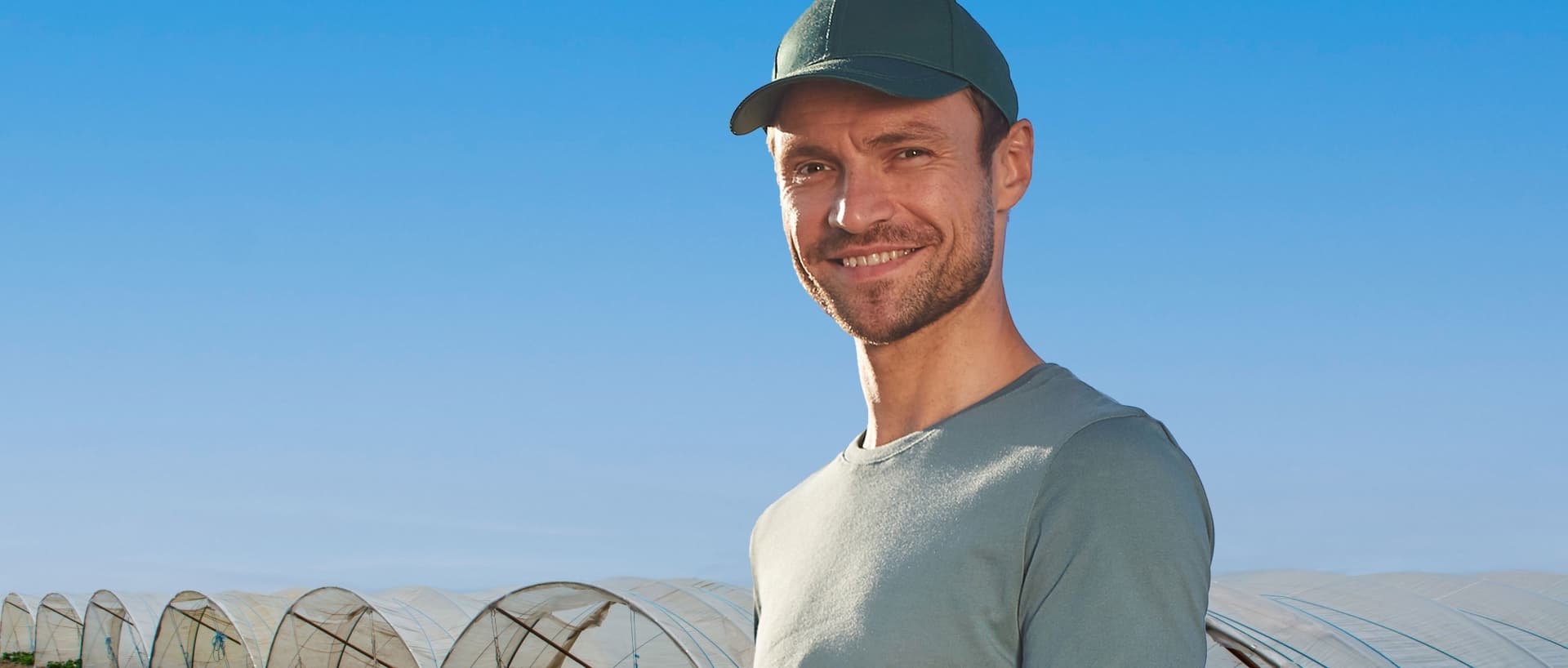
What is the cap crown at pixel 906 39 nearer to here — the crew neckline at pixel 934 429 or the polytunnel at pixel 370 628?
the crew neckline at pixel 934 429

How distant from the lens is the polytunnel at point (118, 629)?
2456 centimetres

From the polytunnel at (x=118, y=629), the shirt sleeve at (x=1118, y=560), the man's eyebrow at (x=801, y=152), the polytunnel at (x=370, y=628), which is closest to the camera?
the shirt sleeve at (x=1118, y=560)

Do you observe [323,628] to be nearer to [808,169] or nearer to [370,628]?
[370,628]

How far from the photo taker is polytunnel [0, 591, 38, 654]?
31.3m

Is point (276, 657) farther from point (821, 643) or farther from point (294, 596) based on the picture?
point (821, 643)

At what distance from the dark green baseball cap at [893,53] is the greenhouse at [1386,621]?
802 cm

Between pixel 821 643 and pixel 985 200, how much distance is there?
603 mm

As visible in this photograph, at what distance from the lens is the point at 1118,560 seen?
1.37 m

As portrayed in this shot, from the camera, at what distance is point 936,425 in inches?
68.1

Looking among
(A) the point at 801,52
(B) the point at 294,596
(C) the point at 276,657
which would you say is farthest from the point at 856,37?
(B) the point at 294,596

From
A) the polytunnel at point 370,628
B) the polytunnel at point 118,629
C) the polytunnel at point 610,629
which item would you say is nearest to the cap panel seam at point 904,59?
the polytunnel at point 610,629

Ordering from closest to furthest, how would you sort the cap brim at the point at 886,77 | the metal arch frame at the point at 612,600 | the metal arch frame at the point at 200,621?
1. the cap brim at the point at 886,77
2. the metal arch frame at the point at 612,600
3. the metal arch frame at the point at 200,621

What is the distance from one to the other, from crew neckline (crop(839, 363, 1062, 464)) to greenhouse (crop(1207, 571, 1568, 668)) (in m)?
7.91

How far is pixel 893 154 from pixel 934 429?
35cm
